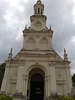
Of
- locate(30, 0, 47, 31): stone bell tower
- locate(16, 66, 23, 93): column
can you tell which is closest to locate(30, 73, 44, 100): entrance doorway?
locate(16, 66, 23, 93): column

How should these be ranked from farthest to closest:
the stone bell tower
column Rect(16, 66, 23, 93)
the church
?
the stone bell tower → the church → column Rect(16, 66, 23, 93)

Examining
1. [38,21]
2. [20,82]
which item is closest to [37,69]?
[20,82]

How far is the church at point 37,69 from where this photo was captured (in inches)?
768

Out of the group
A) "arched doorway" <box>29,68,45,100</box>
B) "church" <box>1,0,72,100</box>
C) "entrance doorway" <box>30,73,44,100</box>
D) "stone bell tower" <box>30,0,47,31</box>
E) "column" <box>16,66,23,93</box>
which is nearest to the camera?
"column" <box>16,66,23,93</box>

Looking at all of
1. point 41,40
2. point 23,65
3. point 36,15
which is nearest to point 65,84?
point 23,65

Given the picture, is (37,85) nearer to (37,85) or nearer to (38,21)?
(37,85)

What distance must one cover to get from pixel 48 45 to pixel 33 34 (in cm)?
481

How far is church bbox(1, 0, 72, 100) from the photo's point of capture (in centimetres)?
1950

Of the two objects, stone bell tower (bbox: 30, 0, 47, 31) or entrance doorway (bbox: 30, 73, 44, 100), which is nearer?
entrance doorway (bbox: 30, 73, 44, 100)

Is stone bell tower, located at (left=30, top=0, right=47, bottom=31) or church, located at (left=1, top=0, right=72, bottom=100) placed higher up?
stone bell tower, located at (left=30, top=0, right=47, bottom=31)

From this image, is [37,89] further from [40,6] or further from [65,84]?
[40,6]

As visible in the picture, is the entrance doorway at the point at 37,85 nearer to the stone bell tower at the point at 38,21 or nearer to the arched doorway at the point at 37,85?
the arched doorway at the point at 37,85

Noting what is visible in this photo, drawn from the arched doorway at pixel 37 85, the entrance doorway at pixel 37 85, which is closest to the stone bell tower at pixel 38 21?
the arched doorway at pixel 37 85

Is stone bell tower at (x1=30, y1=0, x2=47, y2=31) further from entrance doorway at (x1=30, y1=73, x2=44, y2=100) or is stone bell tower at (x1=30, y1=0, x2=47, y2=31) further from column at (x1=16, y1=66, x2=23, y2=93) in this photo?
entrance doorway at (x1=30, y1=73, x2=44, y2=100)
